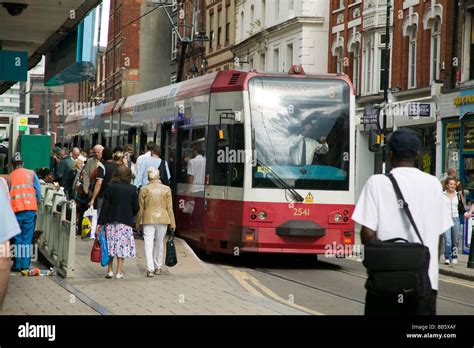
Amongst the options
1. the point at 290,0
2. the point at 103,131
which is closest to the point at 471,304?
the point at 103,131

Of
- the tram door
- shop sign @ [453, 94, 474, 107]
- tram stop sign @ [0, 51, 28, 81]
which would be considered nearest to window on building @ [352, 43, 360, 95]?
shop sign @ [453, 94, 474, 107]

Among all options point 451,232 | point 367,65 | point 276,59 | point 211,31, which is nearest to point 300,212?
point 451,232

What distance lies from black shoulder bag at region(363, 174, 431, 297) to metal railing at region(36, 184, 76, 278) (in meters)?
9.14

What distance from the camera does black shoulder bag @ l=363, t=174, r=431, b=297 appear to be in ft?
21.6

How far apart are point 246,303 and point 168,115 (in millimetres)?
10871

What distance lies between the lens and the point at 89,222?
20328 millimetres

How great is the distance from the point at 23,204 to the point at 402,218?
996 cm

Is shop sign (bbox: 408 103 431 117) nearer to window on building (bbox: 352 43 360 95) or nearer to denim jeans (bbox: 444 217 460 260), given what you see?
window on building (bbox: 352 43 360 95)

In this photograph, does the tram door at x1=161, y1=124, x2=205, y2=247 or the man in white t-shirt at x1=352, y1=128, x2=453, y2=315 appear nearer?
the man in white t-shirt at x1=352, y1=128, x2=453, y2=315

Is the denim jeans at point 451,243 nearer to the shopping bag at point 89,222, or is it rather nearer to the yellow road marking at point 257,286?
the yellow road marking at point 257,286

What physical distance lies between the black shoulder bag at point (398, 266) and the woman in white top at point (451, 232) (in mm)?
14505

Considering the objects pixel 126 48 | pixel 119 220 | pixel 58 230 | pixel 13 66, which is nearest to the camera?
pixel 119 220

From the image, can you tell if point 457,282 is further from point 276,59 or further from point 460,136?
point 276,59

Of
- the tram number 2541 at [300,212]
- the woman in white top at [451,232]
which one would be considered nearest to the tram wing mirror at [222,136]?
the tram number 2541 at [300,212]
